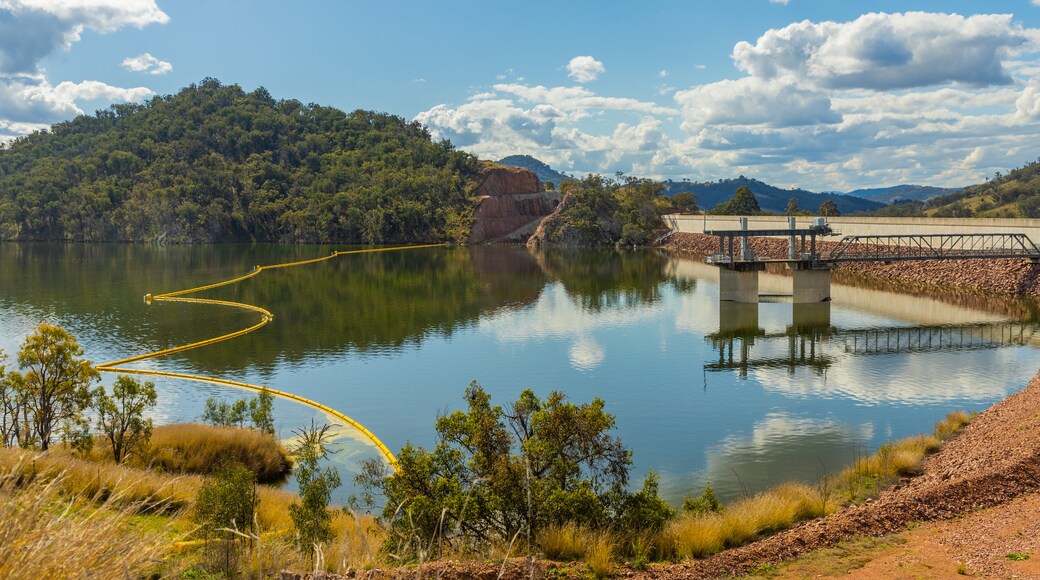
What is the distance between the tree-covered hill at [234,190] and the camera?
524ft

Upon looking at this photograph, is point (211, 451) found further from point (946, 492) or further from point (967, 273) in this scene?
point (967, 273)

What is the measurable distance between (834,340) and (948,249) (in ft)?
135

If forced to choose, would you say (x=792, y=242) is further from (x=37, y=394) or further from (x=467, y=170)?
(x=467, y=170)

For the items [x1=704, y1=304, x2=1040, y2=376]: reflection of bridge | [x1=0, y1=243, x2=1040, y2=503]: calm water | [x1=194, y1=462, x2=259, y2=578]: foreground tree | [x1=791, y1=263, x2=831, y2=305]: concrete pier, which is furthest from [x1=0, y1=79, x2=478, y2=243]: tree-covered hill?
[x1=194, y1=462, x2=259, y2=578]: foreground tree

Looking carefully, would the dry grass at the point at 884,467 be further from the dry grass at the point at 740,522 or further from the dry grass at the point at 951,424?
the dry grass at the point at 740,522

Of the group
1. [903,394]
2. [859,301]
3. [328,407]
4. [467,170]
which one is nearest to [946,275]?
[859,301]

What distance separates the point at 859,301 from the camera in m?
63.9

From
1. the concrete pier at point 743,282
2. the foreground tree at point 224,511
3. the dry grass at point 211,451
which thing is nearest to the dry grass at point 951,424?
the dry grass at point 211,451

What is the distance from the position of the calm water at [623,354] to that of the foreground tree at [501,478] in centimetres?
677

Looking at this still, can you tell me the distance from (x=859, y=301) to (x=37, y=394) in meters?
60.3

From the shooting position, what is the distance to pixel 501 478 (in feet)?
50.0

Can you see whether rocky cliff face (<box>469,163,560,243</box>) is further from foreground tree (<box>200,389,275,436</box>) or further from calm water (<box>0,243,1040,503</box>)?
foreground tree (<box>200,389,275,436</box>)

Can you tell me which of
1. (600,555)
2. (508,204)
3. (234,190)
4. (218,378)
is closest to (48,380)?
(218,378)

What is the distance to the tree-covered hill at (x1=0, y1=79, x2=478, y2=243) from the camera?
160 metres
